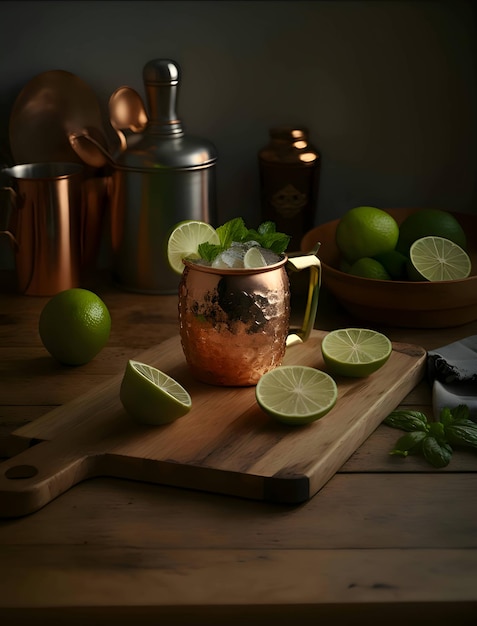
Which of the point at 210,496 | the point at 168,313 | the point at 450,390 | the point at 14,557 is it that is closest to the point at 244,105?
the point at 168,313

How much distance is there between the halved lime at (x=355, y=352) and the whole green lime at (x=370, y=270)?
224 millimetres

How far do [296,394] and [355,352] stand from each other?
0.55 feet

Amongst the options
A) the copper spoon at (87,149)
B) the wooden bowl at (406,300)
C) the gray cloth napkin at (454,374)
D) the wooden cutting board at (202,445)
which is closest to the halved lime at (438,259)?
the wooden bowl at (406,300)

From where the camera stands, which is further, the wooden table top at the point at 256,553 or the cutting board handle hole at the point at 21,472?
the cutting board handle hole at the point at 21,472

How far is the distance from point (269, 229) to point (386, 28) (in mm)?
706

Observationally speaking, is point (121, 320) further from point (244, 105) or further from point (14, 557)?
point (14, 557)

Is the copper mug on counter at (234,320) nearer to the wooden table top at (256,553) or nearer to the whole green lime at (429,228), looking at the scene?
the wooden table top at (256,553)

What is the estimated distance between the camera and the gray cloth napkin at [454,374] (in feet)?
3.65

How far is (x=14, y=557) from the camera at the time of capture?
0.82m

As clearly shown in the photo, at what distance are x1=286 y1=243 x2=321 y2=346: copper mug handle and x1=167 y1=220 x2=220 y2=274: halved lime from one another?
12cm

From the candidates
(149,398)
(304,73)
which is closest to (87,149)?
(304,73)

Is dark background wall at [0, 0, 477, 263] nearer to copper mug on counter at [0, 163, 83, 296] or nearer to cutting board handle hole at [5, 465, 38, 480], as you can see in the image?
copper mug on counter at [0, 163, 83, 296]

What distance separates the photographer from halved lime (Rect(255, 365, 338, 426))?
101 cm

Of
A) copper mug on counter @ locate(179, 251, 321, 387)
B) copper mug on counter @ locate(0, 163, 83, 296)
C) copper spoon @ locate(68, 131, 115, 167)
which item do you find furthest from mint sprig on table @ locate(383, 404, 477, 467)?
copper spoon @ locate(68, 131, 115, 167)
